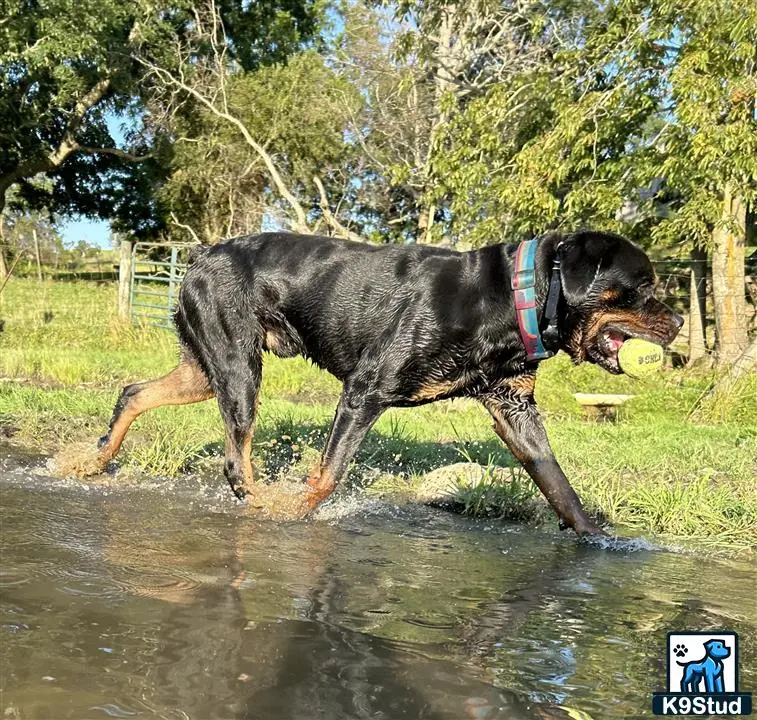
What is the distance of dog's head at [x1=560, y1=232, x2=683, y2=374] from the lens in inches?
180

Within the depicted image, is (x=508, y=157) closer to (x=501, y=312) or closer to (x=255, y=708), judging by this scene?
(x=501, y=312)

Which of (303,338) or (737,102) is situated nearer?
(303,338)

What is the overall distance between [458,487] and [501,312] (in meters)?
1.44

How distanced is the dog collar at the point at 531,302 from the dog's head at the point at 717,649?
1884mm

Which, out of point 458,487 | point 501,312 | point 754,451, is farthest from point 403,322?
point 754,451

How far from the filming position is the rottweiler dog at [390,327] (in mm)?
4652

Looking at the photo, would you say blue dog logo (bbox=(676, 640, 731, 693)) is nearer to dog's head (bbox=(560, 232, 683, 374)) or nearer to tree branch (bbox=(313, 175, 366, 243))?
dog's head (bbox=(560, 232, 683, 374))

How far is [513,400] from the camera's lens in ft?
16.6

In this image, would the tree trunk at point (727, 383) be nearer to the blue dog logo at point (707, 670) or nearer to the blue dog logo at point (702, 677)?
the blue dog logo at point (702, 677)

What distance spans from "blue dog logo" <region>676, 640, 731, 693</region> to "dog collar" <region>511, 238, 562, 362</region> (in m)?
1.89

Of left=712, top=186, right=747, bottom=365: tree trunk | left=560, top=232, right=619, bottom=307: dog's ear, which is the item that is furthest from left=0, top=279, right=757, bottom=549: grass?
left=560, top=232, right=619, bottom=307: dog's ear

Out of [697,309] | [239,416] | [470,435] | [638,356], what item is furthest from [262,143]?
[638,356]

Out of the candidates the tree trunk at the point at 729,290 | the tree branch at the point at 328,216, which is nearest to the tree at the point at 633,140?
the tree trunk at the point at 729,290

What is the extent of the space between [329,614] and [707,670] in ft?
4.43
